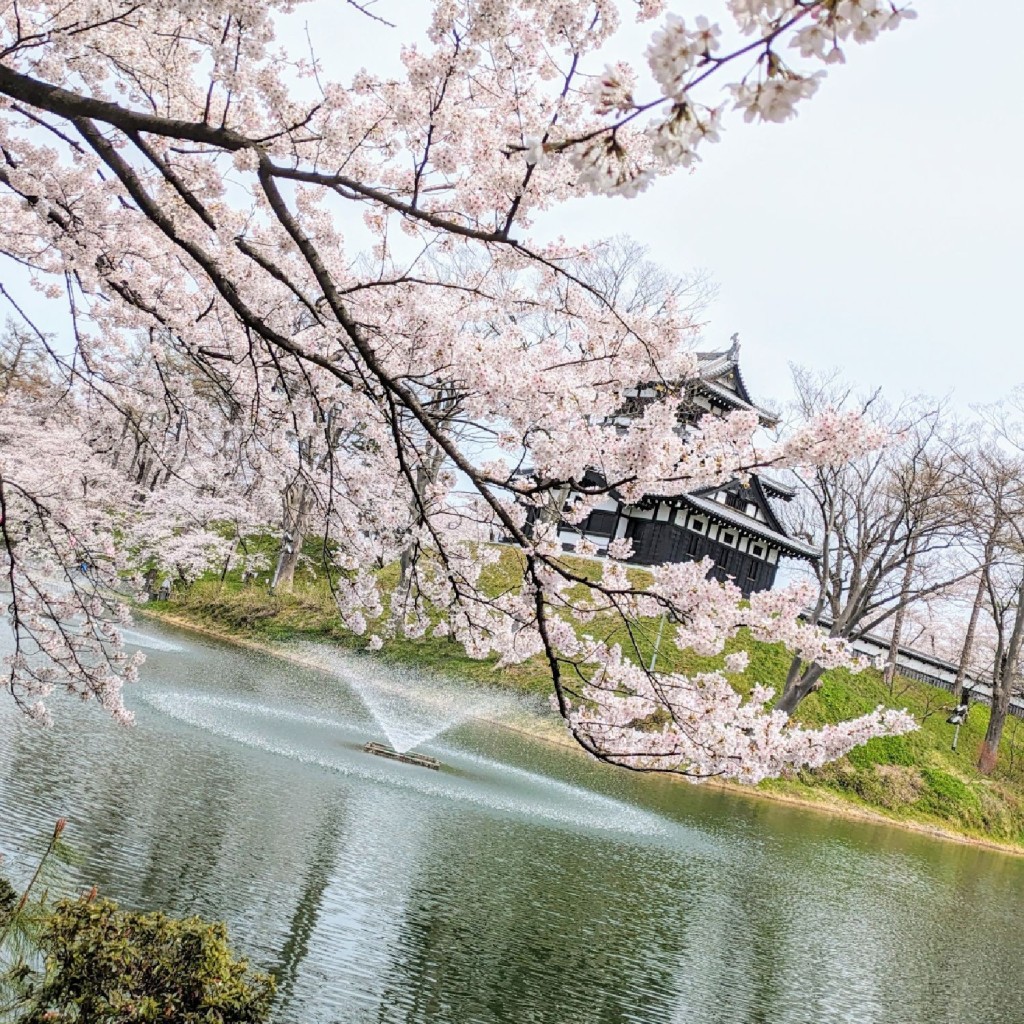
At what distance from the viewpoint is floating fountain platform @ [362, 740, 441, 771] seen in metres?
14.2

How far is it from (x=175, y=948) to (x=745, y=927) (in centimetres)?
812

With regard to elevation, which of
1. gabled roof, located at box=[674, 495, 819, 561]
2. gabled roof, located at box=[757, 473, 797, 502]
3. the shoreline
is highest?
gabled roof, located at box=[757, 473, 797, 502]

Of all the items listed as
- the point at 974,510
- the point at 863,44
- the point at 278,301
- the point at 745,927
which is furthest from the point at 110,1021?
the point at 974,510

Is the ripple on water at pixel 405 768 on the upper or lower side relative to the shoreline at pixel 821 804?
lower

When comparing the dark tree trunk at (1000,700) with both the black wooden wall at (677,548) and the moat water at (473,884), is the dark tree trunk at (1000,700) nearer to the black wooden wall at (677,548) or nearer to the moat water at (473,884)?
the black wooden wall at (677,548)

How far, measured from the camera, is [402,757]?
14.3 m

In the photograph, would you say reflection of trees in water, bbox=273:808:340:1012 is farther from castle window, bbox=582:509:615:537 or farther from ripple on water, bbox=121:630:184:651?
castle window, bbox=582:509:615:537

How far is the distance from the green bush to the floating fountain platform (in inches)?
427

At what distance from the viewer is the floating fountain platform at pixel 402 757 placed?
14203mm

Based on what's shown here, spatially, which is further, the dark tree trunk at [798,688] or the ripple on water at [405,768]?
the dark tree trunk at [798,688]

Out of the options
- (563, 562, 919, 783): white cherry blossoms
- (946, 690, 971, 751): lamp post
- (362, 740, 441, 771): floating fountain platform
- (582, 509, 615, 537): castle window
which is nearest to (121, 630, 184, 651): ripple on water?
(362, 740, 441, 771): floating fountain platform

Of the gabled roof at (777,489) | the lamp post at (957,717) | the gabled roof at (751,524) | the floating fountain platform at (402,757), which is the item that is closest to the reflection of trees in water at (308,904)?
the floating fountain platform at (402,757)

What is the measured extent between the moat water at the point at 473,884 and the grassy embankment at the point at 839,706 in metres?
6.38

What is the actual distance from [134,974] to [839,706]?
26.6 metres
